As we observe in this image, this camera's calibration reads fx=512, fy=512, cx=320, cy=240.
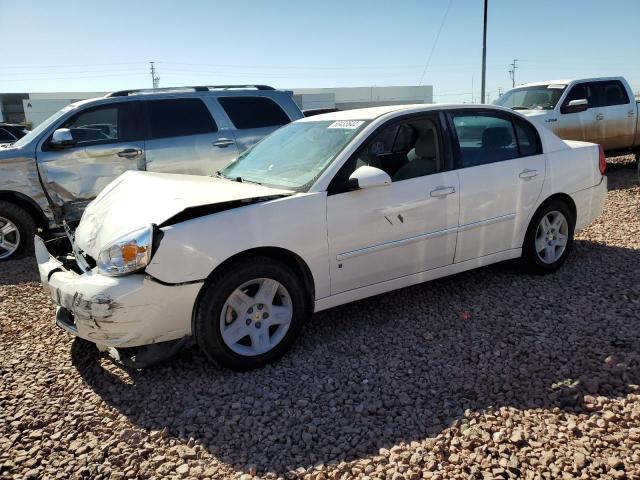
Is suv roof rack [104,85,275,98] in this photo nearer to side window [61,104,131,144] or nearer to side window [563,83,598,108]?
side window [61,104,131,144]

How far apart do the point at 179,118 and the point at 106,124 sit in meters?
0.91

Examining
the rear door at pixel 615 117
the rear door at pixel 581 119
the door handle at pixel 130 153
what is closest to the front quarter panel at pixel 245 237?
the door handle at pixel 130 153

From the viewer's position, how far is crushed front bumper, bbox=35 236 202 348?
3.01 meters

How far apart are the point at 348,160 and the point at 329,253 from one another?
69cm

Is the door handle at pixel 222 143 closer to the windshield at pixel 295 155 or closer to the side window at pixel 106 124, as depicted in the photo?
the side window at pixel 106 124

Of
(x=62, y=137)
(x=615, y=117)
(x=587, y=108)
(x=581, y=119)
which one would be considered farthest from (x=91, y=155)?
(x=615, y=117)

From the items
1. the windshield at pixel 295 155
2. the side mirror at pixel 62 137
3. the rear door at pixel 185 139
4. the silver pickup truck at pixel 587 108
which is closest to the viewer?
the windshield at pixel 295 155

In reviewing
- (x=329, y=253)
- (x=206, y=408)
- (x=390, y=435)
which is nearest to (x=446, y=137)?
(x=329, y=253)

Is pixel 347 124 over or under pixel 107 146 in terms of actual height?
over

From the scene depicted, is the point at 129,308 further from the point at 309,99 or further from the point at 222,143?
the point at 309,99

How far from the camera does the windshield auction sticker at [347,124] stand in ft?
13.0

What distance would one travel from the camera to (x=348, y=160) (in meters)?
3.67

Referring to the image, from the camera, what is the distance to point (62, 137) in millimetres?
6023

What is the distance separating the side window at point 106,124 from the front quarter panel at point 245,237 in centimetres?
395
